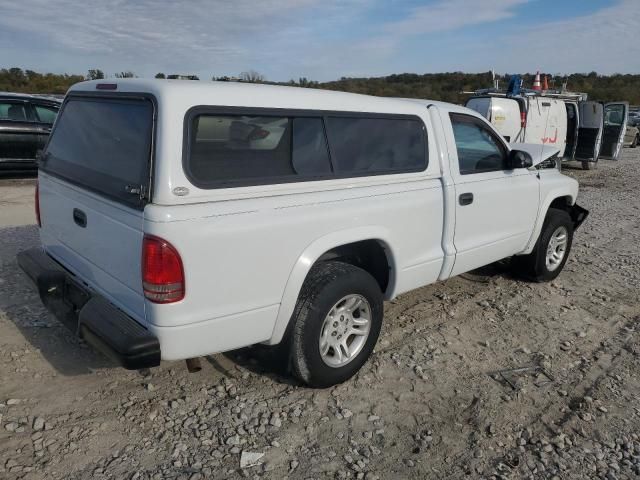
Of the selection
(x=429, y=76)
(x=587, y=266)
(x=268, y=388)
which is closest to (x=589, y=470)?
(x=268, y=388)

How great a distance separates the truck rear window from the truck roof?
3.9 inches

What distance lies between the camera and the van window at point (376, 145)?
10.9 ft

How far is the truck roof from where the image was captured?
2.65 m

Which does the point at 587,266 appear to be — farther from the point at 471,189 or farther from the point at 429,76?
the point at 429,76

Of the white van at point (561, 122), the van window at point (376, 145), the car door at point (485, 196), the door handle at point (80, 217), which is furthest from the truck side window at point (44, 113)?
the white van at point (561, 122)

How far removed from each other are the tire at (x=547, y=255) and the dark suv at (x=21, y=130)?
26.7 ft

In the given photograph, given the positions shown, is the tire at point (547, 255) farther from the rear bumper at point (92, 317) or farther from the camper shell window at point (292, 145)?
the rear bumper at point (92, 317)

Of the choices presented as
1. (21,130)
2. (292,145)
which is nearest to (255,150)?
(292,145)

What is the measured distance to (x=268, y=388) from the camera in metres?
3.41

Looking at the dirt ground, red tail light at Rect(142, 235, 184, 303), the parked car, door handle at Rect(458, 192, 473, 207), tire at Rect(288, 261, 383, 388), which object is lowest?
the dirt ground

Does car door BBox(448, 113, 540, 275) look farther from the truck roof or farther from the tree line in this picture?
the tree line

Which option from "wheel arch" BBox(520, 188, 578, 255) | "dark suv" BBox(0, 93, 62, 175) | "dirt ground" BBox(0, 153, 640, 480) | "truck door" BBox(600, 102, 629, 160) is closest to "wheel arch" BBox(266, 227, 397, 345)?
"dirt ground" BBox(0, 153, 640, 480)

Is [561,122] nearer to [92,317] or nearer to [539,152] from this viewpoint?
[539,152]

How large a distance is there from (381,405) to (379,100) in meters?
2.09
